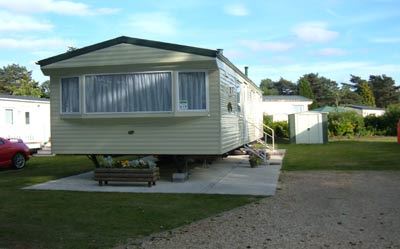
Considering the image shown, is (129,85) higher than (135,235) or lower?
higher

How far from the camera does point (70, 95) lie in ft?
43.4

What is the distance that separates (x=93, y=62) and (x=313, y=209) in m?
6.94

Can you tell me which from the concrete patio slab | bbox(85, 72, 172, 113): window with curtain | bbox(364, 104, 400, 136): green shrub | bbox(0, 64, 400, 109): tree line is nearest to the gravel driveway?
the concrete patio slab

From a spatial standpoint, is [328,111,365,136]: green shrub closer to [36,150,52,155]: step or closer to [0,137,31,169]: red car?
[36,150,52,155]: step

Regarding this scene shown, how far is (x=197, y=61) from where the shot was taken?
12.0m

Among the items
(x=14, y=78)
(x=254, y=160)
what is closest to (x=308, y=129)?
(x=254, y=160)

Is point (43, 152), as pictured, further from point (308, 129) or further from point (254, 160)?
point (308, 129)

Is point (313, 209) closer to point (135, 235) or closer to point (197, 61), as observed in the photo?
point (135, 235)

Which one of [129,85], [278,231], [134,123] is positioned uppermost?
[129,85]

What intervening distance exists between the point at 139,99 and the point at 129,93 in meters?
0.32

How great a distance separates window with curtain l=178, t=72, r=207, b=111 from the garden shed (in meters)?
16.9

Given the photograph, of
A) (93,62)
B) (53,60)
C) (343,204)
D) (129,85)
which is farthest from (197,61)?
(343,204)

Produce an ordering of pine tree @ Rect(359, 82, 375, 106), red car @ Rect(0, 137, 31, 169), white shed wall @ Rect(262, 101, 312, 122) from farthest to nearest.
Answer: pine tree @ Rect(359, 82, 375, 106), white shed wall @ Rect(262, 101, 312, 122), red car @ Rect(0, 137, 31, 169)

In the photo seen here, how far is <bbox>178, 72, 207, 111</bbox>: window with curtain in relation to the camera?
12320mm
